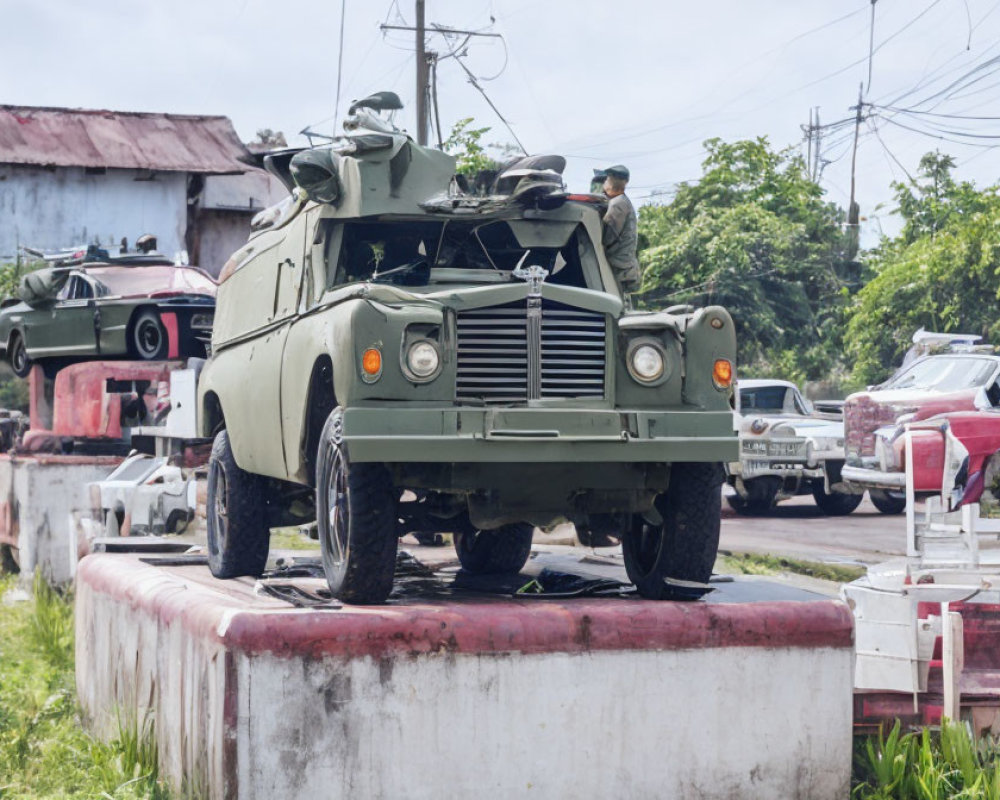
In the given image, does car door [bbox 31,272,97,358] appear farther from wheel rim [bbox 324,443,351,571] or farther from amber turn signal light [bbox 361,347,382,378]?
amber turn signal light [bbox 361,347,382,378]

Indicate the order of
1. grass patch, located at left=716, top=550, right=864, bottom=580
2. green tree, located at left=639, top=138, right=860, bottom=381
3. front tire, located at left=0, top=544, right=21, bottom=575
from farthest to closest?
1. green tree, located at left=639, top=138, right=860, bottom=381
2. front tire, located at left=0, top=544, right=21, bottom=575
3. grass patch, located at left=716, top=550, right=864, bottom=580

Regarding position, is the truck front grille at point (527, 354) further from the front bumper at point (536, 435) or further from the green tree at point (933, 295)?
the green tree at point (933, 295)

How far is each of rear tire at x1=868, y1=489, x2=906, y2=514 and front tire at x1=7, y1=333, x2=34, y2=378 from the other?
30.3 ft

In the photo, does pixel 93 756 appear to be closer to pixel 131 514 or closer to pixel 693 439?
pixel 693 439

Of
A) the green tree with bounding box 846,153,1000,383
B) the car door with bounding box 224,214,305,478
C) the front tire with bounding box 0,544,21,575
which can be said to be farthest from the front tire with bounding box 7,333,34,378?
the green tree with bounding box 846,153,1000,383

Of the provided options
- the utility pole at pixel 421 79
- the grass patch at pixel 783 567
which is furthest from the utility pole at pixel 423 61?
the grass patch at pixel 783 567

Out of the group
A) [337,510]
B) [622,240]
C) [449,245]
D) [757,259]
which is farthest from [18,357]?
[757,259]

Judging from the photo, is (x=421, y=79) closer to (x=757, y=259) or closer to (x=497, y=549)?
(x=757, y=259)

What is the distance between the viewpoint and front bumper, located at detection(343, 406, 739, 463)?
604 centimetres

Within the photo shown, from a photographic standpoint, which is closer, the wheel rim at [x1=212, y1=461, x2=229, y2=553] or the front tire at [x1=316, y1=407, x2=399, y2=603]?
the front tire at [x1=316, y1=407, x2=399, y2=603]

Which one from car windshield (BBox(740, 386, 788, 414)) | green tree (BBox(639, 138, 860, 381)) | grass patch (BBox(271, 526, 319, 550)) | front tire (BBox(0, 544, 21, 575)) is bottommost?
front tire (BBox(0, 544, 21, 575))

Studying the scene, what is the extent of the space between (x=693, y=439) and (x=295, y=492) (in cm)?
260

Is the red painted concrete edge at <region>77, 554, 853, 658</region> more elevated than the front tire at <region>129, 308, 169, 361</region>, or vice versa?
the front tire at <region>129, 308, 169, 361</region>

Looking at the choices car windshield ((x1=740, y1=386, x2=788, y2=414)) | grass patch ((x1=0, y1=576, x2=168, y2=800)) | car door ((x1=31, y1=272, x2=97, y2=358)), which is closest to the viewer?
grass patch ((x1=0, y1=576, x2=168, y2=800))
